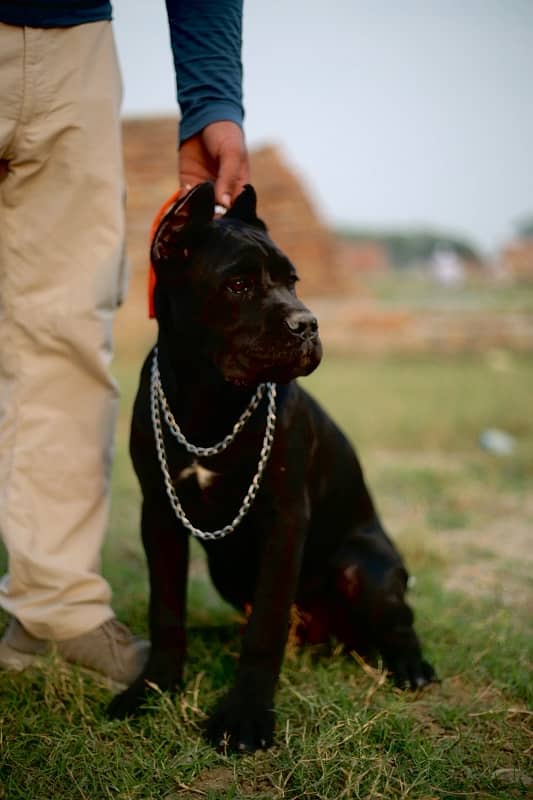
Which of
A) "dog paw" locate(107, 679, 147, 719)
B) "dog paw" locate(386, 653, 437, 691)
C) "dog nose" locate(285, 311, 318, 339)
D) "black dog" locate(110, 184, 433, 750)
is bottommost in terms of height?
"dog paw" locate(386, 653, 437, 691)

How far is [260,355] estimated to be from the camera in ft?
6.37

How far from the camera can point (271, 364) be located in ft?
6.37

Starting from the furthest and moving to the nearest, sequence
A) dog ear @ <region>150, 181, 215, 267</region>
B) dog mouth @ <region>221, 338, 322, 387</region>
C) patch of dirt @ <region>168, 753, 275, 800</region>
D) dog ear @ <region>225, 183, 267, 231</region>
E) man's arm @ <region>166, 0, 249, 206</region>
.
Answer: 1. man's arm @ <region>166, 0, 249, 206</region>
2. dog ear @ <region>225, 183, 267, 231</region>
3. dog ear @ <region>150, 181, 215, 267</region>
4. dog mouth @ <region>221, 338, 322, 387</region>
5. patch of dirt @ <region>168, 753, 275, 800</region>

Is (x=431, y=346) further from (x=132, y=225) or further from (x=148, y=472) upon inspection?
(x=148, y=472)

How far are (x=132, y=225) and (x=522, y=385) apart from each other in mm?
7749

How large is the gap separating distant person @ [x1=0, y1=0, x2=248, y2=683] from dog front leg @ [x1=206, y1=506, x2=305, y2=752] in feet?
1.44

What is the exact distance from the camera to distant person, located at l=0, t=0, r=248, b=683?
7.32 feet

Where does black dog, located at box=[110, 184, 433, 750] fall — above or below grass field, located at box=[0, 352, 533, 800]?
above

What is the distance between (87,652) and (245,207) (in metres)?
1.39

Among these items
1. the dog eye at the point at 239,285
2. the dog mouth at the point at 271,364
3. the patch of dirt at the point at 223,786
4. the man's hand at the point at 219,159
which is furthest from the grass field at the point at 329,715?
the man's hand at the point at 219,159

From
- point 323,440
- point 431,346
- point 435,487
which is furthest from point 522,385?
point 323,440

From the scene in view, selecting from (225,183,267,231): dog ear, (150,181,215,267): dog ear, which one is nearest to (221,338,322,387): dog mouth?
(150,181,215,267): dog ear

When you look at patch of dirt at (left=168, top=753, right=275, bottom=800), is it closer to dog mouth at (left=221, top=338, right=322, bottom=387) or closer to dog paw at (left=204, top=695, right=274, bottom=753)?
dog paw at (left=204, top=695, right=274, bottom=753)

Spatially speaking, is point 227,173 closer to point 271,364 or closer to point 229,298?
point 229,298
